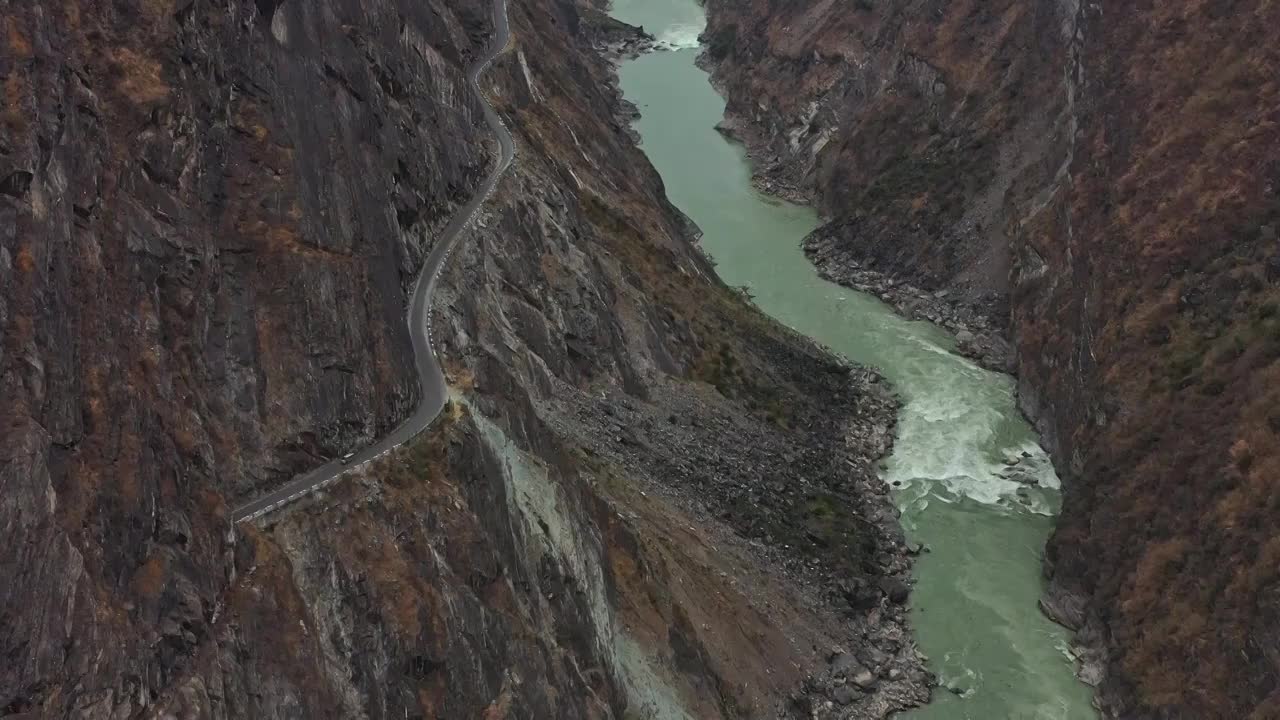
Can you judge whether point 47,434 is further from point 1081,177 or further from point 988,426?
point 1081,177

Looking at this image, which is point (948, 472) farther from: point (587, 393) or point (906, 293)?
point (906, 293)

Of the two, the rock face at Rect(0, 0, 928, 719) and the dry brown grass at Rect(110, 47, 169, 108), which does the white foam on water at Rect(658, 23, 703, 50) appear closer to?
the rock face at Rect(0, 0, 928, 719)

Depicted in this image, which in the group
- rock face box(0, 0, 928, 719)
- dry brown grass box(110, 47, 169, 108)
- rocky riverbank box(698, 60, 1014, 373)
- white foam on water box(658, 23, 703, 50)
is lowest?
rock face box(0, 0, 928, 719)

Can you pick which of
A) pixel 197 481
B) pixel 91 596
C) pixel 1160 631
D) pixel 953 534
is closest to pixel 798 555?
pixel 953 534

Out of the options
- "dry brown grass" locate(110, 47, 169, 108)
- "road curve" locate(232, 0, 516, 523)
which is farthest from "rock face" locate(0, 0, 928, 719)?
"road curve" locate(232, 0, 516, 523)

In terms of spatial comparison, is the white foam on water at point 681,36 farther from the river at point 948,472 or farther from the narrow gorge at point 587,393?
the narrow gorge at point 587,393

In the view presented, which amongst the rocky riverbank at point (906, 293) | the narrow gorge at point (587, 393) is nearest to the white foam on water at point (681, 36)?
the rocky riverbank at point (906, 293)
